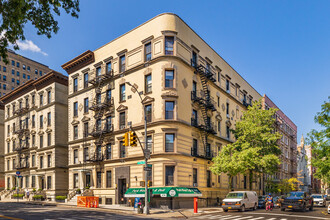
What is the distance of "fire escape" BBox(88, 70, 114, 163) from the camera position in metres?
38.3

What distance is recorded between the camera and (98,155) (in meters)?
39.2

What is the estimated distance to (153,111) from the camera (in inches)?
1303

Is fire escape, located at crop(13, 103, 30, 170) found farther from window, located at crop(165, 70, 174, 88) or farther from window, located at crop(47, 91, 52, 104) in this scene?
window, located at crop(165, 70, 174, 88)

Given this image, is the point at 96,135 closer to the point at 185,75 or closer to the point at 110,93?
the point at 110,93

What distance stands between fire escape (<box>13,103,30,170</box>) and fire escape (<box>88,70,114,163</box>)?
20.3m

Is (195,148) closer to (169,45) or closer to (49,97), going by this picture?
(169,45)

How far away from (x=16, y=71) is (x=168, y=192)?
80680 mm

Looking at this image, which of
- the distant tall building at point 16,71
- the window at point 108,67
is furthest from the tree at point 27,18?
the distant tall building at point 16,71

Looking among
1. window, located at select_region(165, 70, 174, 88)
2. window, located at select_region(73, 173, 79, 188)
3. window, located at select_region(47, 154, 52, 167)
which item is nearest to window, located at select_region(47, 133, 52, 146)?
window, located at select_region(47, 154, 52, 167)

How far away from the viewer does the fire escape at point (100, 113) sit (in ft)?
126

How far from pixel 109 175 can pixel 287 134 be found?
61335 millimetres

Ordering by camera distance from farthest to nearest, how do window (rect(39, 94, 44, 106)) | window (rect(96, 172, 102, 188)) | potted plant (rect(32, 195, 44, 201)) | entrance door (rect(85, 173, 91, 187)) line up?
1. window (rect(39, 94, 44, 106))
2. potted plant (rect(32, 195, 44, 201))
3. entrance door (rect(85, 173, 91, 187))
4. window (rect(96, 172, 102, 188))

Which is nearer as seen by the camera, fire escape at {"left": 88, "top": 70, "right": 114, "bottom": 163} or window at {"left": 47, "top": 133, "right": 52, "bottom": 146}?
fire escape at {"left": 88, "top": 70, "right": 114, "bottom": 163}

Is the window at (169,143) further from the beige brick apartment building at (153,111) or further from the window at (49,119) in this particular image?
the window at (49,119)
